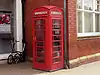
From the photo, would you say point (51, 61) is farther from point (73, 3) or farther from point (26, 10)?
point (26, 10)

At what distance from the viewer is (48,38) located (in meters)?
9.97

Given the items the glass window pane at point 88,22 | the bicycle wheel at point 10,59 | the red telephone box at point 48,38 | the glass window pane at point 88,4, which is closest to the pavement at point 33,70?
the bicycle wheel at point 10,59

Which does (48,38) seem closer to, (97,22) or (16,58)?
(16,58)

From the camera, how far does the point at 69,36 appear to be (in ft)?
35.5

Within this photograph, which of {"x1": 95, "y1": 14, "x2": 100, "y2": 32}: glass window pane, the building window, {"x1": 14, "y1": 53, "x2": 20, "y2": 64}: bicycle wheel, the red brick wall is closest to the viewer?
A: the red brick wall

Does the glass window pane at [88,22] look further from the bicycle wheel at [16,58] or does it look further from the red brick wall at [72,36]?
the bicycle wheel at [16,58]

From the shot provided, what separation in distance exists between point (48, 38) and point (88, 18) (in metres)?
3.90

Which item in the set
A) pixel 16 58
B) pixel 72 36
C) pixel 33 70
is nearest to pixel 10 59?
pixel 16 58

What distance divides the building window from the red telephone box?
6.17 feet

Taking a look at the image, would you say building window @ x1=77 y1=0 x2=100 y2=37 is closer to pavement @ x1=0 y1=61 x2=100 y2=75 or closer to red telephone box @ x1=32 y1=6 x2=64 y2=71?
pavement @ x1=0 y1=61 x2=100 y2=75

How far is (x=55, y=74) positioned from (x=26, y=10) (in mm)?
4056

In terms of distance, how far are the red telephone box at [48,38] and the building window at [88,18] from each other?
1882 mm

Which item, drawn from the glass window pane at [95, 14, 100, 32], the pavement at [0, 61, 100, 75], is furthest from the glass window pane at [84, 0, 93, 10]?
the pavement at [0, 61, 100, 75]

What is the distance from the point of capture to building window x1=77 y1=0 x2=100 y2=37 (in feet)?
40.3
